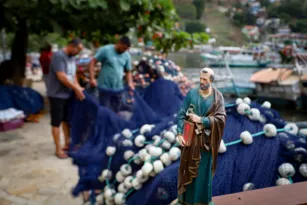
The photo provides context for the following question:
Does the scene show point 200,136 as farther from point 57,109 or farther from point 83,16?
point 83,16

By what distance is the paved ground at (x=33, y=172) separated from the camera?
3.70 metres

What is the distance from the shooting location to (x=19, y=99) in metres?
6.90

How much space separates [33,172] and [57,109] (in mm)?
937

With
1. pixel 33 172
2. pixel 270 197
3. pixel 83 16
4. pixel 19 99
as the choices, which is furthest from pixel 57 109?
pixel 270 197

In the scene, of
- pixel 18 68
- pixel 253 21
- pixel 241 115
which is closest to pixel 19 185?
pixel 241 115

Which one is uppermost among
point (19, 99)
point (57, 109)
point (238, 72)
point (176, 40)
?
point (176, 40)

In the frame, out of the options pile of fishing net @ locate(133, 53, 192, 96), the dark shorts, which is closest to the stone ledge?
the dark shorts

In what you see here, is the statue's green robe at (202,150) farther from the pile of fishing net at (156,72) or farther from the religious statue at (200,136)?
the pile of fishing net at (156,72)

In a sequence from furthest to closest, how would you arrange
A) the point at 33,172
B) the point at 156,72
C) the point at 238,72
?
the point at 238,72 → the point at 156,72 → the point at 33,172

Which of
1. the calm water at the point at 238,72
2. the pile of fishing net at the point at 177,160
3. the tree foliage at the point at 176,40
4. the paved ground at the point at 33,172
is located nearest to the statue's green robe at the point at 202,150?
the pile of fishing net at the point at 177,160

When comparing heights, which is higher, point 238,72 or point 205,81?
point 205,81

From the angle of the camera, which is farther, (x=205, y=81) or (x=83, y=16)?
(x=83, y=16)

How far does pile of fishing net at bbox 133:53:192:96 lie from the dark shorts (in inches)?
52.9

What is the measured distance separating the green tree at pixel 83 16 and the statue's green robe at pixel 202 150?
161 inches
